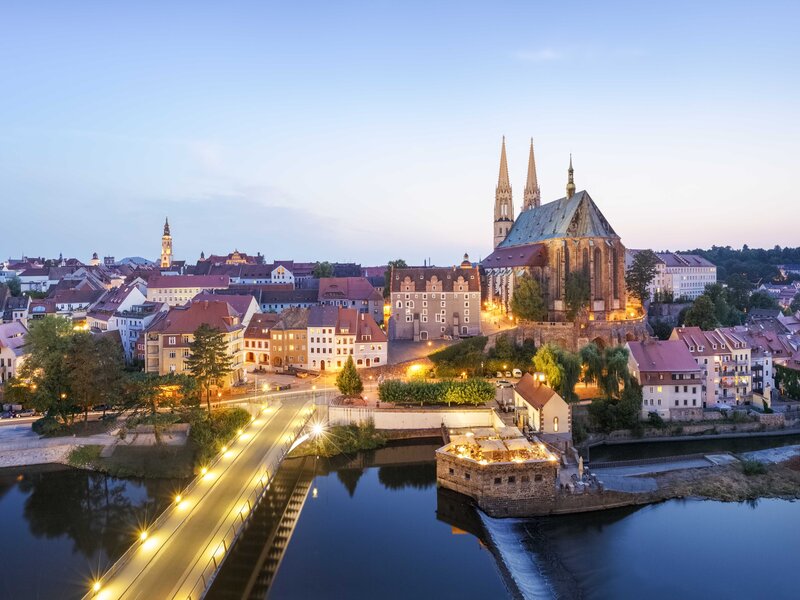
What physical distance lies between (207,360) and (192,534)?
820 inches

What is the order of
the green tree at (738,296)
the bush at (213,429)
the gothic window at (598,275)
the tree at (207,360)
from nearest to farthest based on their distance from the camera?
the bush at (213,429)
the tree at (207,360)
the gothic window at (598,275)
the green tree at (738,296)

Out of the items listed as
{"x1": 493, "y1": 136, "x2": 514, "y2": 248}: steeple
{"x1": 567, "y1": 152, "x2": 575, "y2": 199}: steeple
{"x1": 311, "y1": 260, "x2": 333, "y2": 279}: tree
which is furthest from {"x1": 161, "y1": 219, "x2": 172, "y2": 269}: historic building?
{"x1": 567, "y1": 152, "x2": 575, "y2": 199}: steeple

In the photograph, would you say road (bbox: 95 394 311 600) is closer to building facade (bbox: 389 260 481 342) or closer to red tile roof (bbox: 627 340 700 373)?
red tile roof (bbox: 627 340 700 373)

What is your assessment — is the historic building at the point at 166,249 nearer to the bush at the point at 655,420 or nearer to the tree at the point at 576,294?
the tree at the point at 576,294

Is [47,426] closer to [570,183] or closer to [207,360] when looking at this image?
[207,360]

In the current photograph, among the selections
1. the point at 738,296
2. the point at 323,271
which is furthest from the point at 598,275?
the point at 323,271

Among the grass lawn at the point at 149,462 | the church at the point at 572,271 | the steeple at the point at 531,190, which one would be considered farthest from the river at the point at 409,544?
the steeple at the point at 531,190

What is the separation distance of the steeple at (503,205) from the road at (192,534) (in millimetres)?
63431

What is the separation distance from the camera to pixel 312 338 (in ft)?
170

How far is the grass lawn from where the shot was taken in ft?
111

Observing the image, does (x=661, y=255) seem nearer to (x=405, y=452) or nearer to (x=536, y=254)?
(x=536, y=254)

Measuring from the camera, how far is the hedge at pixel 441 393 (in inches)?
1633

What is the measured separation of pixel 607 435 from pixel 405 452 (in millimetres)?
14641

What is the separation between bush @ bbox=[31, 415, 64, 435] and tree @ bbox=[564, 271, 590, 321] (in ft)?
145
